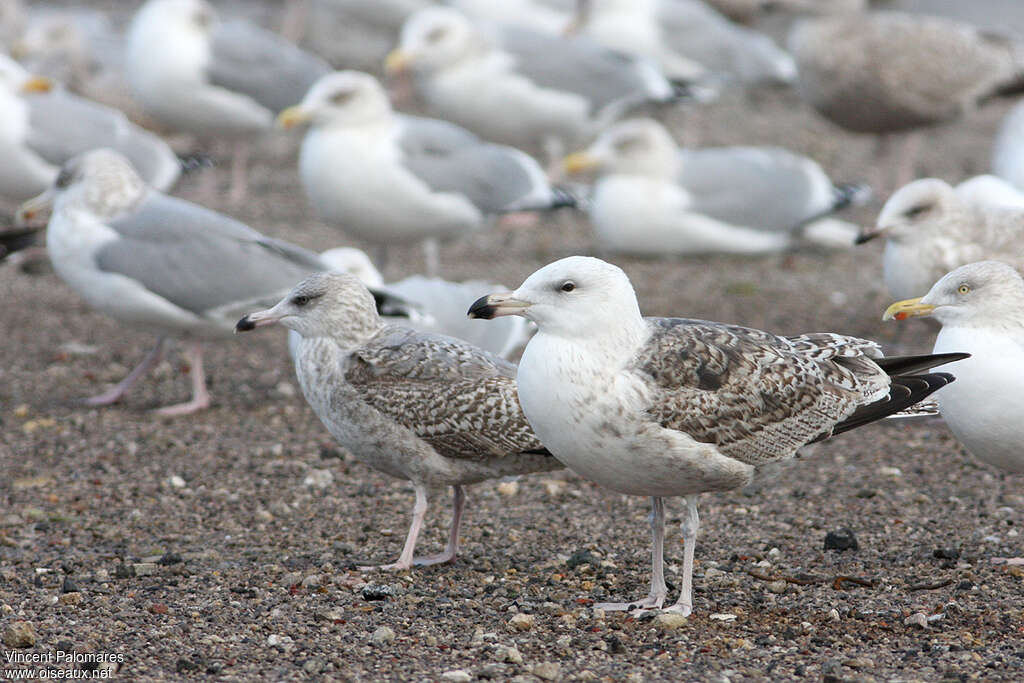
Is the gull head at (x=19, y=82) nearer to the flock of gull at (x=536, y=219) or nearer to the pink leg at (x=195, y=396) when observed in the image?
the flock of gull at (x=536, y=219)

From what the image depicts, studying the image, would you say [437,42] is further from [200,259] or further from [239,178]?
[200,259]

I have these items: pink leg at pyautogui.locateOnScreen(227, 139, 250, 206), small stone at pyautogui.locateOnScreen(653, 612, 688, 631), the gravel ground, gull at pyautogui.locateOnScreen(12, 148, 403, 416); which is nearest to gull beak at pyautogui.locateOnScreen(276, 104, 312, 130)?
the gravel ground

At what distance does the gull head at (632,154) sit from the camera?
9.71 m

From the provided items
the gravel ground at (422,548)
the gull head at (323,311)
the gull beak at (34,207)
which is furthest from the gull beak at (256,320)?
the gull beak at (34,207)

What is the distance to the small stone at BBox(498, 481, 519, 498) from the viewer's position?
5816 mm

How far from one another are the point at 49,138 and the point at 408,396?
18.4ft

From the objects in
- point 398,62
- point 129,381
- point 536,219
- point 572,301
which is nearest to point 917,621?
point 572,301

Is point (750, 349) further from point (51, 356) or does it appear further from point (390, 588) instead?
point (51, 356)

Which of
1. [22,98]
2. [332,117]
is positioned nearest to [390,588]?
[332,117]

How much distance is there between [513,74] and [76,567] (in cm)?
671

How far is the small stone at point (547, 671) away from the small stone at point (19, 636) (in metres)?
1.41

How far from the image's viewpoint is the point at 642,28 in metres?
13.4

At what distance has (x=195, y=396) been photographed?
6.91m

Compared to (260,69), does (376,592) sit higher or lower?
lower
